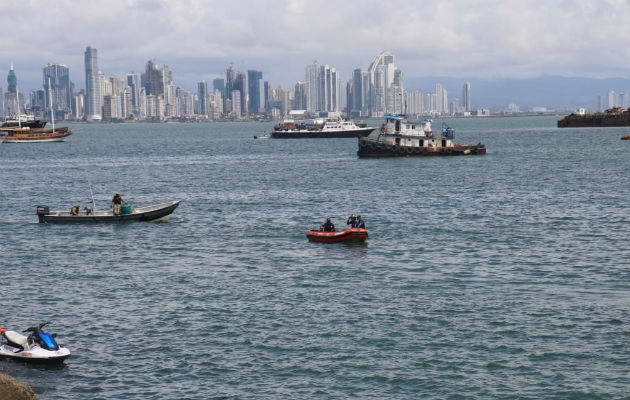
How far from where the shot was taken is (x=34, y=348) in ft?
104

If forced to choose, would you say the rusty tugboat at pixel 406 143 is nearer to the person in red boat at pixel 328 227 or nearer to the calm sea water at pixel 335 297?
the calm sea water at pixel 335 297

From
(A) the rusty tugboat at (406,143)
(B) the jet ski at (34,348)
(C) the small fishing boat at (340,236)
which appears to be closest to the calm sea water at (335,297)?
(B) the jet ski at (34,348)

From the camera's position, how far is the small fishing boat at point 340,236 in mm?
53000

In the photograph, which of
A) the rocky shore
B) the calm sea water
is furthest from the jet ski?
the rocky shore

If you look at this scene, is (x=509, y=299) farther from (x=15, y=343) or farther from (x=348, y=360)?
(x=15, y=343)

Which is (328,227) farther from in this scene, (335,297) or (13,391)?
(13,391)

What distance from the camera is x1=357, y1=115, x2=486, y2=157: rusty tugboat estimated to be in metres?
128

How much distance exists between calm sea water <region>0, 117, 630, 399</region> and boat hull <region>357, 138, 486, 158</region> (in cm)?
4514

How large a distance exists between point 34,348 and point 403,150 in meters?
100.0

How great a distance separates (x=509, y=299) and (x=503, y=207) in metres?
32.1

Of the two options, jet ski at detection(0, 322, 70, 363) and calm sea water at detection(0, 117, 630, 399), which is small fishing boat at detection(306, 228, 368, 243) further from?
jet ski at detection(0, 322, 70, 363)

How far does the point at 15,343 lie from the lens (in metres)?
32.1

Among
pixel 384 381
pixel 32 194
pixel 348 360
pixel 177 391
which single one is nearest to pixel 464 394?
pixel 384 381

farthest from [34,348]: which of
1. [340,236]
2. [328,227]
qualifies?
[328,227]
